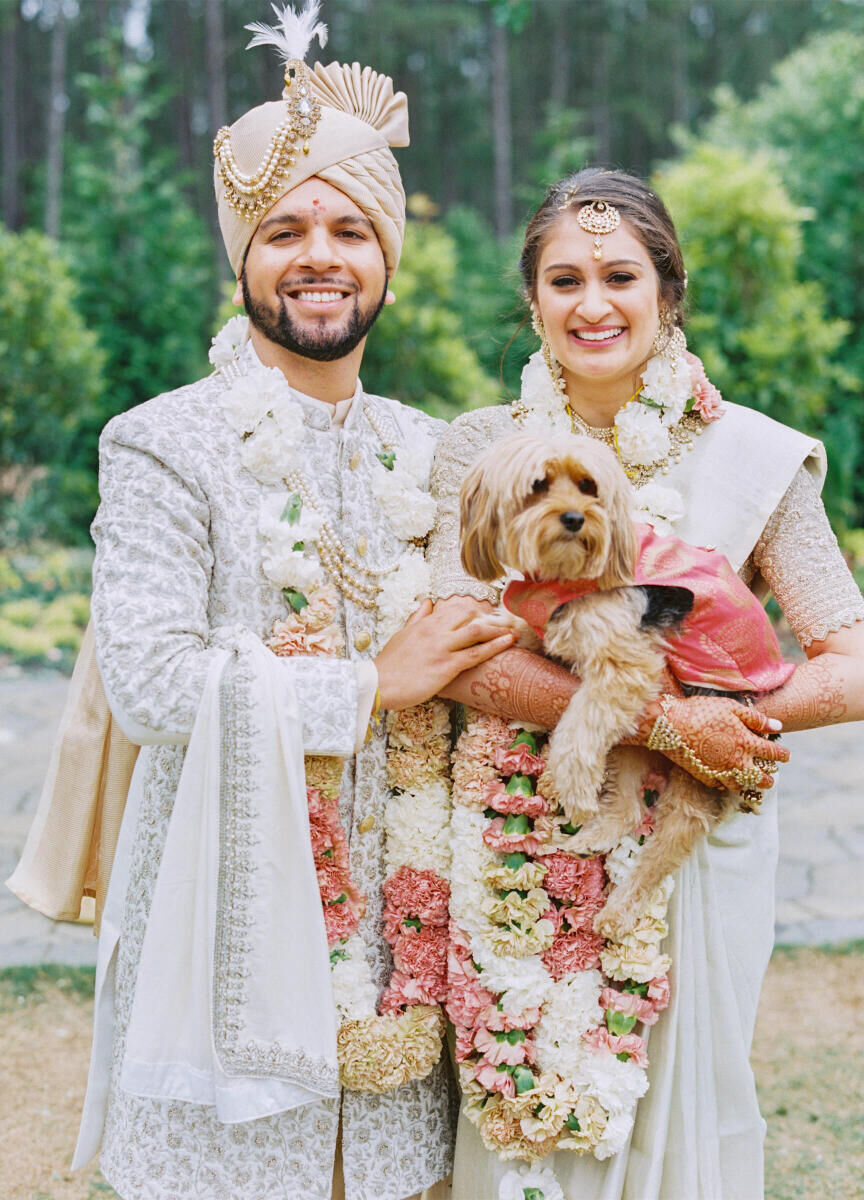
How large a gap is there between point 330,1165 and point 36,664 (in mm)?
7396

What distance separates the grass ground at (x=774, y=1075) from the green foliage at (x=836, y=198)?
5.30 meters

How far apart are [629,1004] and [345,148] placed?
2.00 meters

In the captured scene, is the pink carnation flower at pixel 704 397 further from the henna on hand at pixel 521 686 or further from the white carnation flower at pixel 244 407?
the white carnation flower at pixel 244 407

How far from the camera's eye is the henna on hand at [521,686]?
2473 mm

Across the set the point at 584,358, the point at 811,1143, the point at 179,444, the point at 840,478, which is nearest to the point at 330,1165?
the point at 179,444

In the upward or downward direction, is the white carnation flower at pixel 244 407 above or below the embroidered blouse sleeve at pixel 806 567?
above

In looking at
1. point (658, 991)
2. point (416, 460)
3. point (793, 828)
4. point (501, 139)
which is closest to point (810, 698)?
point (658, 991)

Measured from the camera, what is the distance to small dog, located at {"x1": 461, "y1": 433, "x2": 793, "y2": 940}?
2.31 meters

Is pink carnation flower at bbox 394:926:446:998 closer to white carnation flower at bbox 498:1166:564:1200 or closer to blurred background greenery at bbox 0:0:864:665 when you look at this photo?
white carnation flower at bbox 498:1166:564:1200

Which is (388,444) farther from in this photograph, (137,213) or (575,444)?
(137,213)

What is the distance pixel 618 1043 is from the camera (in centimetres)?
252

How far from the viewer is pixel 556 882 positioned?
2.54 metres

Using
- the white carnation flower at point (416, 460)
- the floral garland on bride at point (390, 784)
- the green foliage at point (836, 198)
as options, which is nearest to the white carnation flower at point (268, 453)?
Answer: the floral garland on bride at point (390, 784)

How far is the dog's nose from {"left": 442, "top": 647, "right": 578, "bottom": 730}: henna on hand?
361 mm
